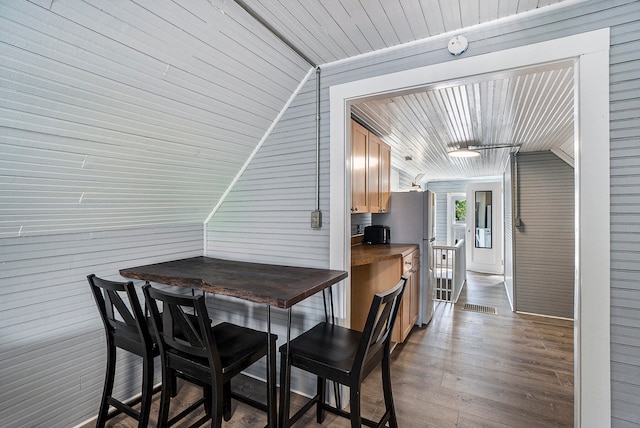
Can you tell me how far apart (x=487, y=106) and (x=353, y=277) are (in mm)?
1938

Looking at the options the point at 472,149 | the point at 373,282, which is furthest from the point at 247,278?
the point at 472,149

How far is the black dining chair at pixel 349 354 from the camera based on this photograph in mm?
1290

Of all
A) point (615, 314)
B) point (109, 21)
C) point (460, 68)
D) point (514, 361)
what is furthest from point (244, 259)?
point (514, 361)

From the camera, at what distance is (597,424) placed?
1375 mm

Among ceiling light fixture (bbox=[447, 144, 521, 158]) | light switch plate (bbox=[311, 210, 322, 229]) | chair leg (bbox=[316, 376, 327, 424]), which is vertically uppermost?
ceiling light fixture (bbox=[447, 144, 521, 158])

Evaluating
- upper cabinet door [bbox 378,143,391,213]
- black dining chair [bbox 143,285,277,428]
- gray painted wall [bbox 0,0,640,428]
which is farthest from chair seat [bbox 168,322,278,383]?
upper cabinet door [bbox 378,143,391,213]

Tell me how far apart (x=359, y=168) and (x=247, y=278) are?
157 centimetres

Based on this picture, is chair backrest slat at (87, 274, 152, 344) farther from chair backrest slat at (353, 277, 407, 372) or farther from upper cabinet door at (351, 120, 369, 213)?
upper cabinet door at (351, 120, 369, 213)

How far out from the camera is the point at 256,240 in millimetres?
2373

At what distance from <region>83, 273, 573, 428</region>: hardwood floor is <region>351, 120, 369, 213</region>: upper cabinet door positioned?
150 cm

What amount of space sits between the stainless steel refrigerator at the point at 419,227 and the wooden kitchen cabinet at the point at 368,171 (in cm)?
16

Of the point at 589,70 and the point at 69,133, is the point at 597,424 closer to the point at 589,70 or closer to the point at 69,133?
the point at 589,70

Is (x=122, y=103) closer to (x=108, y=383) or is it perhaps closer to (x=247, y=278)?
(x=247, y=278)

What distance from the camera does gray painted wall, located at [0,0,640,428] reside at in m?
1.35
